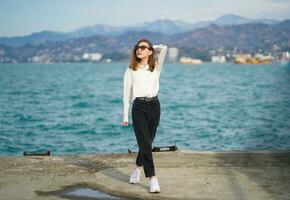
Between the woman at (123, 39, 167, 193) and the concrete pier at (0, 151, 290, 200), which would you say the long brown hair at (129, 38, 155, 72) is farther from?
the concrete pier at (0, 151, 290, 200)

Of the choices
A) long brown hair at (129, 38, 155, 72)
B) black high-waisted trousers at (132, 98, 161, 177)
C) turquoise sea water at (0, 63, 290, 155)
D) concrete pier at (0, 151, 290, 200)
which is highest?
long brown hair at (129, 38, 155, 72)

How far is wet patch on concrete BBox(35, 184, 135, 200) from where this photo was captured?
6.34m

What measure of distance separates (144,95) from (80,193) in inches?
57.9

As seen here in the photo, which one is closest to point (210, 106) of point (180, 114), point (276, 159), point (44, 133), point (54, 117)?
point (180, 114)

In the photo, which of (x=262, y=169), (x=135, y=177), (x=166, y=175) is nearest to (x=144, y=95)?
(x=135, y=177)

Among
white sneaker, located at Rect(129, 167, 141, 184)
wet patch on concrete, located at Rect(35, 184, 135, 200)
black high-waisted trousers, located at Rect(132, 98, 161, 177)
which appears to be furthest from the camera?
white sneaker, located at Rect(129, 167, 141, 184)

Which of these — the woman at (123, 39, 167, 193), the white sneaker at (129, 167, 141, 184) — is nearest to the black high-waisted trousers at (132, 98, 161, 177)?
the woman at (123, 39, 167, 193)

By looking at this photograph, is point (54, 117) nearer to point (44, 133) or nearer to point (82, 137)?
point (44, 133)

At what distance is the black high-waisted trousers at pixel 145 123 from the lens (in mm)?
6680

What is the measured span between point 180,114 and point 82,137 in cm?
1263

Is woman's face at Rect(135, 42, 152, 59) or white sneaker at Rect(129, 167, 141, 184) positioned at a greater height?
woman's face at Rect(135, 42, 152, 59)

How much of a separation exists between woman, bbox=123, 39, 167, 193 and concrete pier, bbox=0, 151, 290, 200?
50 centimetres

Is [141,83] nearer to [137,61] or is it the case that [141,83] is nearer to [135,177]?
[137,61]

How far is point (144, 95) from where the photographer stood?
6.73 meters
